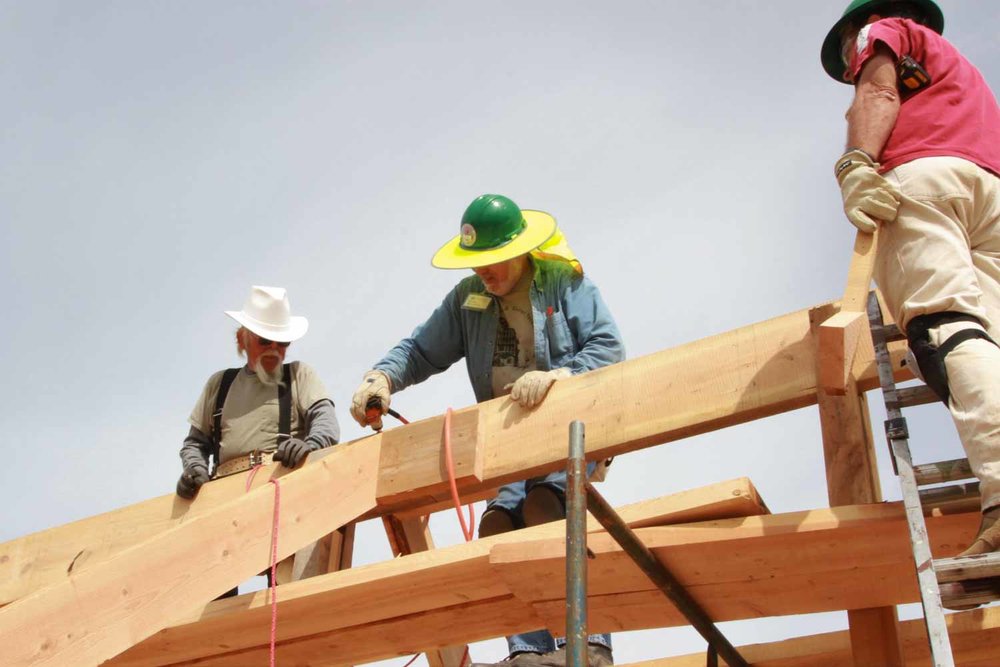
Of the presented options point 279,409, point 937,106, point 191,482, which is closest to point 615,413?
point 937,106

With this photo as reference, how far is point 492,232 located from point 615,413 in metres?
1.31

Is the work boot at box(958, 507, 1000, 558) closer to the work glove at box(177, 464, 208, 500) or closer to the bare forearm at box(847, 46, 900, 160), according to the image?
the bare forearm at box(847, 46, 900, 160)

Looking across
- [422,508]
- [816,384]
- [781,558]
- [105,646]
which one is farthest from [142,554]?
[816,384]

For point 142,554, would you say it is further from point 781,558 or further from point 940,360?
point 940,360

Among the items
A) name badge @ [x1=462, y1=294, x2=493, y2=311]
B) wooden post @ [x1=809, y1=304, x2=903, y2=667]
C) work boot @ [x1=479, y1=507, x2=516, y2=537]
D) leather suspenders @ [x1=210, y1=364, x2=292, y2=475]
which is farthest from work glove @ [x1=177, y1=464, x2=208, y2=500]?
wooden post @ [x1=809, y1=304, x2=903, y2=667]

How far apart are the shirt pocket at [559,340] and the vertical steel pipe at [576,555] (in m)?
2.03

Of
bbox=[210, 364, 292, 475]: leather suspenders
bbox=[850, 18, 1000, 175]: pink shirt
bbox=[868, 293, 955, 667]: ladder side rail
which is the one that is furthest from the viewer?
bbox=[210, 364, 292, 475]: leather suspenders

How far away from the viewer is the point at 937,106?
342cm

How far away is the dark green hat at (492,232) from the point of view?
496cm

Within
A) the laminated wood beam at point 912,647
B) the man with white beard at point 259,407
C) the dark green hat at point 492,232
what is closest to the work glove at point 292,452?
the man with white beard at point 259,407

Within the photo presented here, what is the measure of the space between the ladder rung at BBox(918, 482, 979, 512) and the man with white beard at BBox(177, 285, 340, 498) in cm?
270

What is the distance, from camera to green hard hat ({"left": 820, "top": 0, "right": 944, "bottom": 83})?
12.4ft

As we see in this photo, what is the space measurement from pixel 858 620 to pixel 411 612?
147cm

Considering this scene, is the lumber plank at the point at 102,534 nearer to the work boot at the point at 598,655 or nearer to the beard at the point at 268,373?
the beard at the point at 268,373
